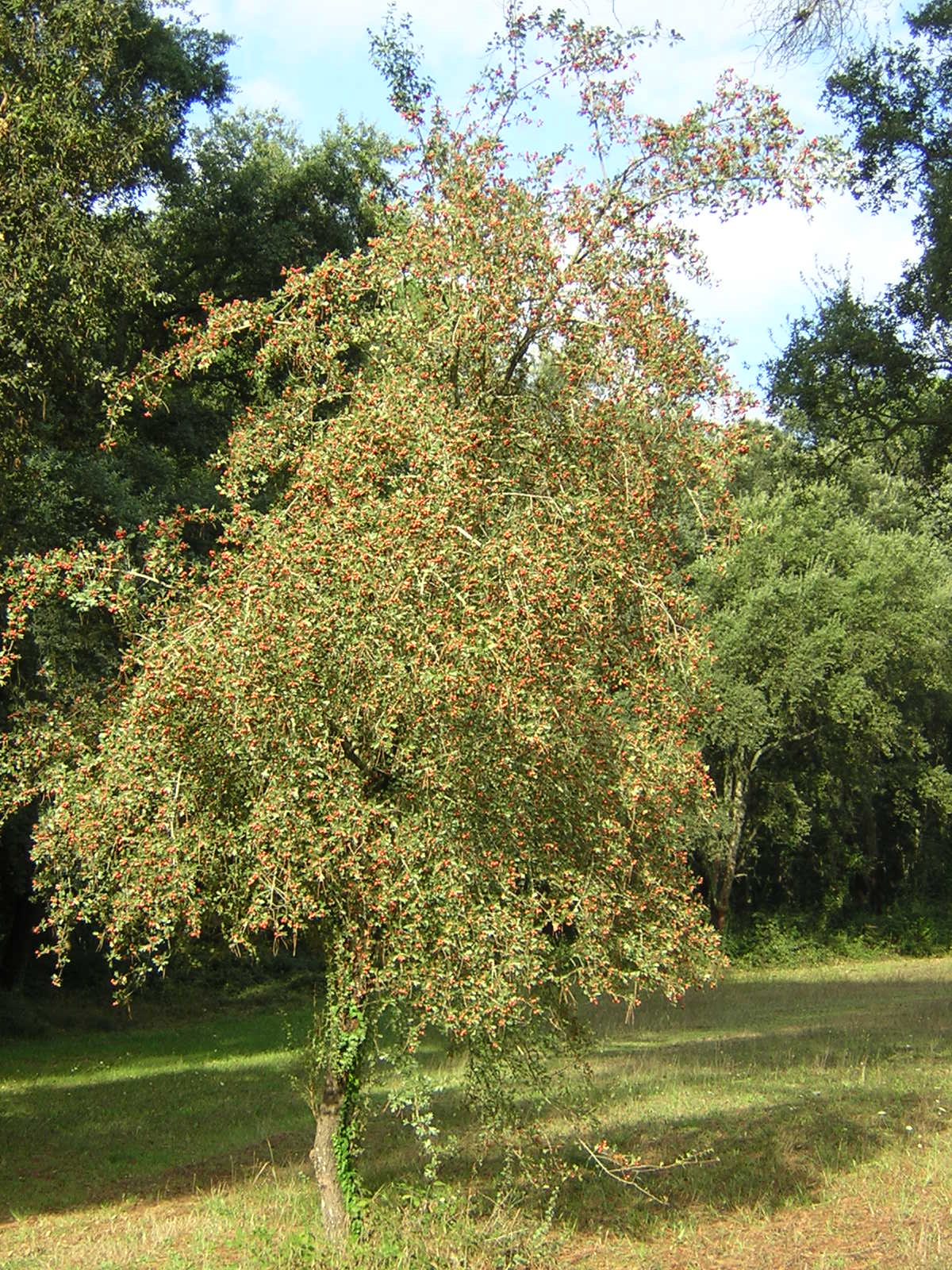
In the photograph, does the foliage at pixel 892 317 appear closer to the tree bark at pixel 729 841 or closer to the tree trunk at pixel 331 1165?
the tree trunk at pixel 331 1165

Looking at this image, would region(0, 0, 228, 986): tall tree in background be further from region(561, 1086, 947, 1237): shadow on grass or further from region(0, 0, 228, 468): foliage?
region(561, 1086, 947, 1237): shadow on grass

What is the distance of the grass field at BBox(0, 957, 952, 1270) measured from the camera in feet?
29.5

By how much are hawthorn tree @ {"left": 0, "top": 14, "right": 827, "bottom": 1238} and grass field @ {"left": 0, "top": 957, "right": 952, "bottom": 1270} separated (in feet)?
3.86

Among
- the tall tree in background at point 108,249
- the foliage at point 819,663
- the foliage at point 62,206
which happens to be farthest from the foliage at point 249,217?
the foliage at point 819,663

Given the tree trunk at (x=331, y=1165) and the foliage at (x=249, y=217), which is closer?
the tree trunk at (x=331, y=1165)

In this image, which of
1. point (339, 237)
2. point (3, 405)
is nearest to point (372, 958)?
point (3, 405)

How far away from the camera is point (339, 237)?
72.3 feet

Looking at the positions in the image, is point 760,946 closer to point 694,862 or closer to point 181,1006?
point 694,862

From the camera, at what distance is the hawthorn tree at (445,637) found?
7.16m

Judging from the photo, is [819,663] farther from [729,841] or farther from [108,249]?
[108,249]

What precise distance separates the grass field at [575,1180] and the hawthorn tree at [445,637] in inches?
46.3

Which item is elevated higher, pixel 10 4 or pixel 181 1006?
pixel 10 4

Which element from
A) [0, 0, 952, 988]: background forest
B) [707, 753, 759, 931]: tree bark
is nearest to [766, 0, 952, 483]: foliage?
[0, 0, 952, 988]: background forest

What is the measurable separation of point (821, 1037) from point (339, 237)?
15172 mm
